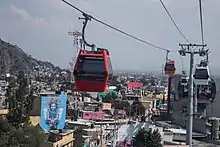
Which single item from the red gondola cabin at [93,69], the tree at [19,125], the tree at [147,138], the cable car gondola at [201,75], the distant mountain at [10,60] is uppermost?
the distant mountain at [10,60]

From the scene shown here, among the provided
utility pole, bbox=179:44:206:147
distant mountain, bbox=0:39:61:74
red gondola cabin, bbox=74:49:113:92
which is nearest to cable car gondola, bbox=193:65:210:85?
utility pole, bbox=179:44:206:147

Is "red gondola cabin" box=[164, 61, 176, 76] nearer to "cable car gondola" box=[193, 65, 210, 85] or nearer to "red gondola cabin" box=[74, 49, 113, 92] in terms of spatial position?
"cable car gondola" box=[193, 65, 210, 85]

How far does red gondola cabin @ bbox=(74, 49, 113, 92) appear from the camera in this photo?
220 inches

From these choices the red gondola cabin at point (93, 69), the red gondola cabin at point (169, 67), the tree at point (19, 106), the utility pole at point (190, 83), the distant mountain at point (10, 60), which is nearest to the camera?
the red gondola cabin at point (93, 69)

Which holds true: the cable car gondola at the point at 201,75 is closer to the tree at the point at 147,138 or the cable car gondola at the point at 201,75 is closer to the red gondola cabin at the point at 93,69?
the tree at the point at 147,138

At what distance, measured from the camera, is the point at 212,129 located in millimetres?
27109

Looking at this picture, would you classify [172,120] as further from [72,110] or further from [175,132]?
[175,132]

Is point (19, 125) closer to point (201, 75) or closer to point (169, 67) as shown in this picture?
point (169, 67)

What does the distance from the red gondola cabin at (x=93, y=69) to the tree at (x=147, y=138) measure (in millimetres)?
14032

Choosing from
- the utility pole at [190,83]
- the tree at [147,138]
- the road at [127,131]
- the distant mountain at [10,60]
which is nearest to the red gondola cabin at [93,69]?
the utility pole at [190,83]

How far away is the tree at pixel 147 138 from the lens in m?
19.5

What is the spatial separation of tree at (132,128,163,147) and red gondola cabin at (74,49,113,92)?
14.0 meters

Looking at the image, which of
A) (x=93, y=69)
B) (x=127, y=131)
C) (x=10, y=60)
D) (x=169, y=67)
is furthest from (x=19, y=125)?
(x=10, y=60)

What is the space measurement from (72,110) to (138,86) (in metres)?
31.8
